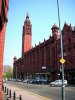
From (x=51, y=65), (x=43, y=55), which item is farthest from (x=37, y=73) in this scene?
(x=51, y=65)

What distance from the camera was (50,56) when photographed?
86125 millimetres

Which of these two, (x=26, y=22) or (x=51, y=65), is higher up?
(x=26, y=22)

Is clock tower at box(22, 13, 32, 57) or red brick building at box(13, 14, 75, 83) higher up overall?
clock tower at box(22, 13, 32, 57)

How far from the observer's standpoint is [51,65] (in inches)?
3327

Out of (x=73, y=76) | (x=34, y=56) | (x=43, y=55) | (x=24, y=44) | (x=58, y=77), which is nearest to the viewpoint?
(x=73, y=76)

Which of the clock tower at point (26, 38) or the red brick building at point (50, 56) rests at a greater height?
the clock tower at point (26, 38)

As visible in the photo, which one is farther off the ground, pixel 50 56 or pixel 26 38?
pixel 26 38

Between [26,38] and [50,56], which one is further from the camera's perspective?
[26,38]

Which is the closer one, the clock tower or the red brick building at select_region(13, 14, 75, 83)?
the red brick building at select_region(13, 14, 75, 83)

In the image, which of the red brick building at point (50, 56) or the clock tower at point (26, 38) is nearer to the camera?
the red brick building at point (50, 56)

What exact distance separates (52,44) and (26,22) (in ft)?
179

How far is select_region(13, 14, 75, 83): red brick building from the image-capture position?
70875 mm

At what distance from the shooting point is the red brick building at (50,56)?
70.9 metres

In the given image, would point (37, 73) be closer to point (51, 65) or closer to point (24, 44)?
point (51, 65)
